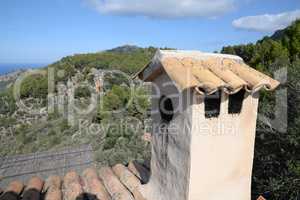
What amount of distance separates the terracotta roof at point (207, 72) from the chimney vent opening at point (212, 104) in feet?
0.72

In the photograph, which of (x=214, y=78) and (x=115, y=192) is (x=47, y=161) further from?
(x=214, y=78)

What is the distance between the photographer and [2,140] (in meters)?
22.7

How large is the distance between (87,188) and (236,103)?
9.27 feet

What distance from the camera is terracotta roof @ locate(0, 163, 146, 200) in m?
4.04

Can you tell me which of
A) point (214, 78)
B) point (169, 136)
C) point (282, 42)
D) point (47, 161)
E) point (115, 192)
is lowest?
point (47, 161)

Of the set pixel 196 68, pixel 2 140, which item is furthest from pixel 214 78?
pixel 2 140

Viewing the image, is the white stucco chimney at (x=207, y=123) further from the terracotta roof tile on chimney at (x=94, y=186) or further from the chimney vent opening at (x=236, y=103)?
the terracotta roof tile on chimney at (x=94, y=186)

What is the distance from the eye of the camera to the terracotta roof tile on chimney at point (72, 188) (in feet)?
13.4

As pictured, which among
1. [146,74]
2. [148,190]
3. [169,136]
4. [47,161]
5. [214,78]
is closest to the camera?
[214,78]

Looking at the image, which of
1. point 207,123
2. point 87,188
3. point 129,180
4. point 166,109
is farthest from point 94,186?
point 207,123

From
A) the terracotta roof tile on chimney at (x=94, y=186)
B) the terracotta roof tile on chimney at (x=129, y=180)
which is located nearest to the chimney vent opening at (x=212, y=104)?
the terracotta roof tile on chimney at (x=129, y=180)

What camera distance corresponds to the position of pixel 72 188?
14.2ft

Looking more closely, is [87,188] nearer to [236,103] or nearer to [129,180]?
[129,180]

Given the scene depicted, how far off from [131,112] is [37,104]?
46.0ft
